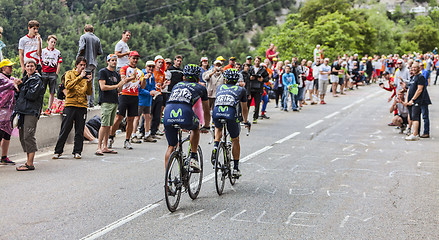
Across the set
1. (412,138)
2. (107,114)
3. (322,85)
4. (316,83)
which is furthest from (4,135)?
(316,83)

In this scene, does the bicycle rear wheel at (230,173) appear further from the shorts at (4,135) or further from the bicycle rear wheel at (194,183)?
the shorts at (4,135)

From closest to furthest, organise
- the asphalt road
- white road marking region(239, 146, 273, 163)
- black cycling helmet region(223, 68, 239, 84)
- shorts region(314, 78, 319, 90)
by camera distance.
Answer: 1. the asphalt road
2. black cycling helmet region(223, 68, 239, 84)
3. white road marking region(239, 146, 273, 163)
4. shorts region(314, 78, 319, 90)

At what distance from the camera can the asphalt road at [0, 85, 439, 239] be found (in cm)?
634

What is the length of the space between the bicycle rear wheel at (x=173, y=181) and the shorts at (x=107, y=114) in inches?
189

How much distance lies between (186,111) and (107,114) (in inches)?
188

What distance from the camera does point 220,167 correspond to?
8.33 meters

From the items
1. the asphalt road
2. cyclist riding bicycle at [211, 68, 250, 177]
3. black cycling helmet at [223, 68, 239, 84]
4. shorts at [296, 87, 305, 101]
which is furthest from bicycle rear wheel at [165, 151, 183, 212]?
shorts at [296, 87, 305, 101]

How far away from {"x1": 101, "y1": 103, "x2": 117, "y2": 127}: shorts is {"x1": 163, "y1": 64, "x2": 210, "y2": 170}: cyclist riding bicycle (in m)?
4.43

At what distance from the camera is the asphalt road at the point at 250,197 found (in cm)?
634

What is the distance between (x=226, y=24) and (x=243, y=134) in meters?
134

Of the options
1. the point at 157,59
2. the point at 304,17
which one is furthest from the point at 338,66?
the point at 304,17

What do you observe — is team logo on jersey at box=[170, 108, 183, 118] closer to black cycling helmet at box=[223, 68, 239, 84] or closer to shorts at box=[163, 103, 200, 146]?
shorts at box=[163, 103, 200, 146]

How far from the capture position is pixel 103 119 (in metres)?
11.7

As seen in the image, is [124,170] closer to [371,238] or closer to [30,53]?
[30,53]
